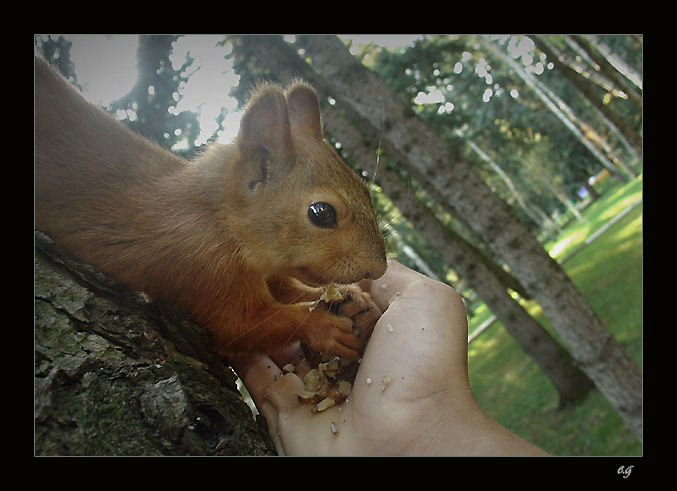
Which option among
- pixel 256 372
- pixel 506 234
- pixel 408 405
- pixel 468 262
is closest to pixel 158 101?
pixel 256 372

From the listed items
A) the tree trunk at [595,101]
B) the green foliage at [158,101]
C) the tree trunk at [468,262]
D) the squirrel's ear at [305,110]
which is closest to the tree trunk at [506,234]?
the tree trunk at [468,262]

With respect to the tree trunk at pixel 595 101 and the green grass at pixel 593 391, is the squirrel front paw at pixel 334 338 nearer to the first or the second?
the green grass at pixel 593 391

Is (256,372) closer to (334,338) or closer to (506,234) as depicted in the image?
(334,338)

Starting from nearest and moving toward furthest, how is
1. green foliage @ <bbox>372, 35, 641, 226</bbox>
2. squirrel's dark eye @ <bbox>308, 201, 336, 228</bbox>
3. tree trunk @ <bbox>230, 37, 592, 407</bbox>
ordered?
squirrel's dark eye @ <bbox>308, 201, 336, 228</bbox> → tree trunk @ <bbox>230, 37, 592, 407</bbox> → green foliage @ <bbox>372, 35, 641, 226</bbox>

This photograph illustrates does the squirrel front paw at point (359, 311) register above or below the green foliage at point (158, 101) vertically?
below

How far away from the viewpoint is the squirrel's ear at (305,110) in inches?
74.7

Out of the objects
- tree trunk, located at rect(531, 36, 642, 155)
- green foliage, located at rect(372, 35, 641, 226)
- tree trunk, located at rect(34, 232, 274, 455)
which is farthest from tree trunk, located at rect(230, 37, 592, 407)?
tree trunk, located at rect(34, 232, 274, 455)

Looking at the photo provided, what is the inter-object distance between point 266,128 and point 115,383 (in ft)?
2.94

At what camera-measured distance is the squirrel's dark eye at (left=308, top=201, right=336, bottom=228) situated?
1.55 metres

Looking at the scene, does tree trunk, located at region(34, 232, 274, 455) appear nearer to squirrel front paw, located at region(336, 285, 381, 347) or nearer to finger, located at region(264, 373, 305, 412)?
finger, located at region(264, 373, 305, 412)

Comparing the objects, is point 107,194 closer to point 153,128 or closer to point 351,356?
point 153,128

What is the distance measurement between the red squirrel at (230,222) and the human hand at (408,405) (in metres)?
0.16

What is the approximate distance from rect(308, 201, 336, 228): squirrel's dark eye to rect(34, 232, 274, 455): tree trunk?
1.82 feet
